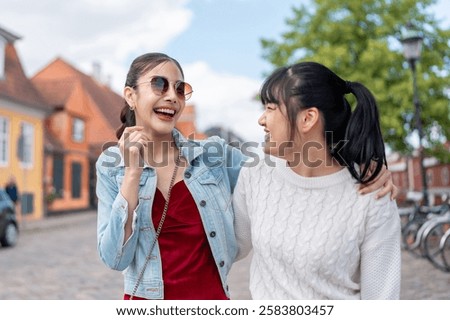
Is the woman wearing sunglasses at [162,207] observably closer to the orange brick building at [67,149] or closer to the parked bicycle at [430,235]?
the parked bicycle at [430,235]

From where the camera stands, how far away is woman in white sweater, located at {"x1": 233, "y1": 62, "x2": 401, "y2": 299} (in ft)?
5.00

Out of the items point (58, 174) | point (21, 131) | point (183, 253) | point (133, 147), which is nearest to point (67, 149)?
point (58, 174)

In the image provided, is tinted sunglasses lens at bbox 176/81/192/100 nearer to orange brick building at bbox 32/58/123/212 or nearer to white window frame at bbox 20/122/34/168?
white window frame at bbox 20/122/34/168

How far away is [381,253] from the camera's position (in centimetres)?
153

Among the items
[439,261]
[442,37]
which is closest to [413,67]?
[439,261]

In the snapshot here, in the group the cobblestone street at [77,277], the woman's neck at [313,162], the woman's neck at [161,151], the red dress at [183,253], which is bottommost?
the cobblestone street at [77,277]

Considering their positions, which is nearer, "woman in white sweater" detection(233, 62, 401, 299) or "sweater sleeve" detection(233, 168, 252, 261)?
"woman in white sweater" detection(233, 62, 401, 299)

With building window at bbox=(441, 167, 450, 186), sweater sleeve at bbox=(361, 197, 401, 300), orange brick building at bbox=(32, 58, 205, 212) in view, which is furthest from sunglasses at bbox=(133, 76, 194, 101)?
building window at bbox=(441, 167, 450, 186)

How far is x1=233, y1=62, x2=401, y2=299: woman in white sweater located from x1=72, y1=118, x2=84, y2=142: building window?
25545 millimetres

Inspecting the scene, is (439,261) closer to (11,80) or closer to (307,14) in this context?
(307,14)

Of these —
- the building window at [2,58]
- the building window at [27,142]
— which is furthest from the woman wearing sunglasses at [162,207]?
the building window at [2,58]

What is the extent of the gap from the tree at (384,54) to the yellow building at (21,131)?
8989 mm

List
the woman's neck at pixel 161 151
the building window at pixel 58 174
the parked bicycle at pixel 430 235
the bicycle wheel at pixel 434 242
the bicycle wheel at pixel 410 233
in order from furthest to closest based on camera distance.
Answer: the building window at pixel 58 174, the bicycle wheel at pixel 410 233, the bicycle wheel at pixel 434 242, the parked bicycle at pixel 430 235, the woman's neck at pixel 161 151

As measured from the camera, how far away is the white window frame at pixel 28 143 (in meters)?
21.1
